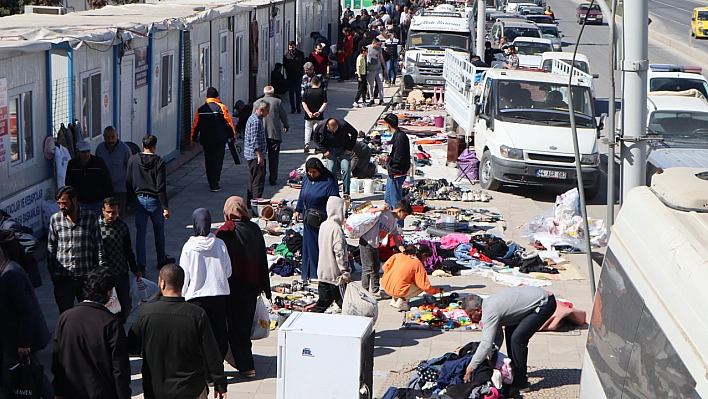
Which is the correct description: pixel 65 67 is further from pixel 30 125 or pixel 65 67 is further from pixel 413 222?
pixel 413 222

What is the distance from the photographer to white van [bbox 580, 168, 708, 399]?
3381 millimetres

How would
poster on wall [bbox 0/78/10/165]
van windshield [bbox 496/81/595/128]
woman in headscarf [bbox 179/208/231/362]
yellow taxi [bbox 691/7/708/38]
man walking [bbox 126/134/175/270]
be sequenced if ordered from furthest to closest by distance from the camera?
yellow taxi [bbox 691/7/708/38] → van windshield [bbox 496/81/595/128] → man walking [bbox 126/134/175/270] → poster on wall [bbox 0/78/10/165] → woman in headscarf [bbox 179/208/231/362]

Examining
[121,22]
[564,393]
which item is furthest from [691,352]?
[121,22]

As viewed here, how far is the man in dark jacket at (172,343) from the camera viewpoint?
5984mm

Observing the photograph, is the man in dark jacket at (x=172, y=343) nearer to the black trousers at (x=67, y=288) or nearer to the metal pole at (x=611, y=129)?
the black trousers at (x=67, y=288)

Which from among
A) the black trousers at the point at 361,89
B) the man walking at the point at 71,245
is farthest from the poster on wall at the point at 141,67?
the black trousers at the point at 361,89

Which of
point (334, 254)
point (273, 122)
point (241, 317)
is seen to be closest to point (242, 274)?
point (241, 317)

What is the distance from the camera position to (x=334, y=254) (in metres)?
9.52

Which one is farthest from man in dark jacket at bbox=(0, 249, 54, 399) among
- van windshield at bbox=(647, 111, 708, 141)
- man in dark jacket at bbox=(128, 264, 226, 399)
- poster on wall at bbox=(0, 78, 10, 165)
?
van windshield at bbox=(647, 111, 708, 141)

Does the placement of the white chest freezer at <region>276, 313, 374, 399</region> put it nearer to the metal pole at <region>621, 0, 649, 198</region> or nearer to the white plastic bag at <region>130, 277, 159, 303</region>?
the metal pole at <region>621, 0, 649, 198</region>

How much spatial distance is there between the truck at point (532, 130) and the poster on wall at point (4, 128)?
8712 millimetres

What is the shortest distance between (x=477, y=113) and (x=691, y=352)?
1578 centimetres

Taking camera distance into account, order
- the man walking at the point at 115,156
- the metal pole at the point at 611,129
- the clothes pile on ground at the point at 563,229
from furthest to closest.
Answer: the clothes pile on ground at the point at 563,229 < the man walking at the point at 115,156 < the metal pole at the point at 611,129

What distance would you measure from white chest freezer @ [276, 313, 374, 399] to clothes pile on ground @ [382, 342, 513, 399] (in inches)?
43.8
